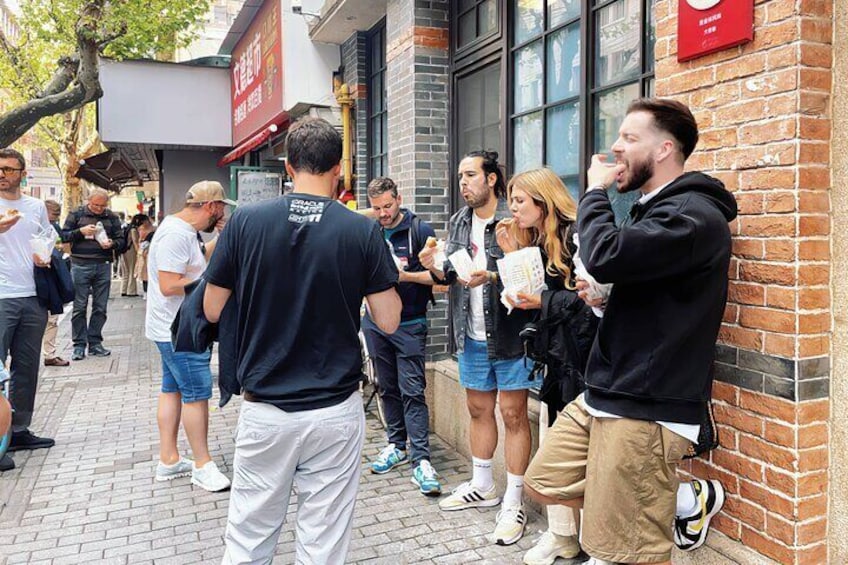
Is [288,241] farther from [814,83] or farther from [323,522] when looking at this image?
[814,83]

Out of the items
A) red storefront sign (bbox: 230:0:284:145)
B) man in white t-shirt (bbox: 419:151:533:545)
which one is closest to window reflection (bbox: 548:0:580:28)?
man in white t-shirt (bbox: 419:151:533:545)

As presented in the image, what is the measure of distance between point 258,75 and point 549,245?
881 centimetres

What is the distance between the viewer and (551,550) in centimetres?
353

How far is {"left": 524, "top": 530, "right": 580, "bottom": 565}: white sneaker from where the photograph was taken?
3504mm

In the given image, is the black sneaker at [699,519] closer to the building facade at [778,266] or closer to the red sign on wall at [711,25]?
the building facade at [778,266]

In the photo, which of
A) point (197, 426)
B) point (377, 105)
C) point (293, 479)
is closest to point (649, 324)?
point (293, 479)

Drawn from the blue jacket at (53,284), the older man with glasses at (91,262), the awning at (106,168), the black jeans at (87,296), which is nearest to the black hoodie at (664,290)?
the blue jacket at (53,284)

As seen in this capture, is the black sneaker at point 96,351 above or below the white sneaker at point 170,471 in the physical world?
above

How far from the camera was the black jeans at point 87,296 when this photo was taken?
8945 mm

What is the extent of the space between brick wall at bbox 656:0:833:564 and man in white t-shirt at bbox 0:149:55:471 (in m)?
4.68

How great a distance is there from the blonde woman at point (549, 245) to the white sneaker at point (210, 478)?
2140 mm

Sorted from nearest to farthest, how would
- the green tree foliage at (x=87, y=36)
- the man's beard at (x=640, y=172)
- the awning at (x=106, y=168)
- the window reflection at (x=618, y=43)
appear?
the man's beard at (x=640, y=172) → the window reflection at (x=618, y=43) → the green tree foliage at (x=87, y=36) → the awning at (x=106, y=168)

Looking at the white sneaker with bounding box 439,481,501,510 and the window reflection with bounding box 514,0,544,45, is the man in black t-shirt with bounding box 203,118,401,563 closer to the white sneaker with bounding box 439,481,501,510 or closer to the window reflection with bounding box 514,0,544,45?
the white sneaker with bounding box 439,481,501,510

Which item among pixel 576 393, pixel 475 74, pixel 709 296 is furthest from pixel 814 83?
pixel 475 74
